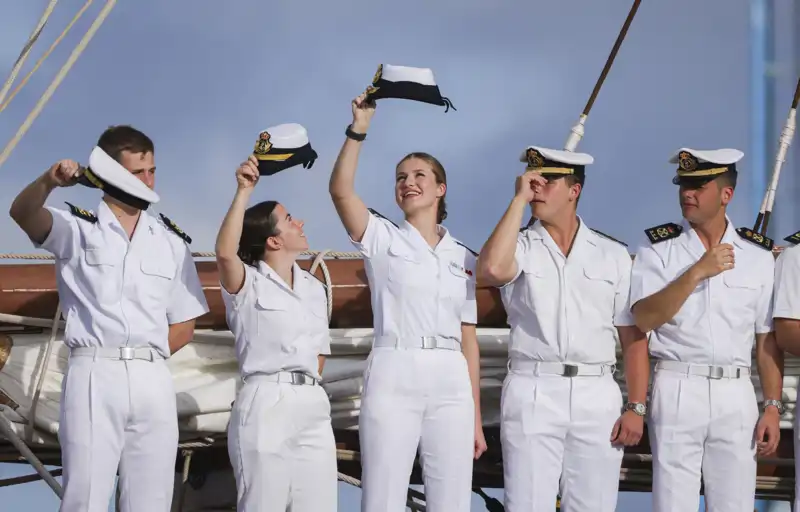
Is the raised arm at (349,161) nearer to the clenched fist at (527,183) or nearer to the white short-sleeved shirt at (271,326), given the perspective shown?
the white short-sleeved shirt at (271,326)

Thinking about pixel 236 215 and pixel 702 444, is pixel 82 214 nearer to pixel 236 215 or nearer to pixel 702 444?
pixel 236 215

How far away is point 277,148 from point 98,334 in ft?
3.10

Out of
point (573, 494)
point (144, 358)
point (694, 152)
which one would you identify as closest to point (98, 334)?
point (144, 358)

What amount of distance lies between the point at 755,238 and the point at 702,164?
1.37 ft

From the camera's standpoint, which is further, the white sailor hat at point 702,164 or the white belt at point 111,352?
the white sailor hat at point 702,164

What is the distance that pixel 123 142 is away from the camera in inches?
210

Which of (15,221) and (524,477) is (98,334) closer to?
(15,221)

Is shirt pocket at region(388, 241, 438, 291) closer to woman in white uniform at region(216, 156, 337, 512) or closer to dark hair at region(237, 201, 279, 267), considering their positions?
woman in white uniform at region(216, 156, 337, 512)

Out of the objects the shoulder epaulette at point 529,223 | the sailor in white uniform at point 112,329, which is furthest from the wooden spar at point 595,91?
the sailor in white uniform at point 112,329

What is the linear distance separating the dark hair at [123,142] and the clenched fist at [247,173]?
395 mm

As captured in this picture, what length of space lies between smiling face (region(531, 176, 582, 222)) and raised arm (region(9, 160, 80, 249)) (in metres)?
1.88

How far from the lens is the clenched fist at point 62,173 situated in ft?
16.0

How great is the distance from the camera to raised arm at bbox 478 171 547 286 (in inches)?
215

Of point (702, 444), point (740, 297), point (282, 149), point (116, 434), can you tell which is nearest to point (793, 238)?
point (740, 297)
